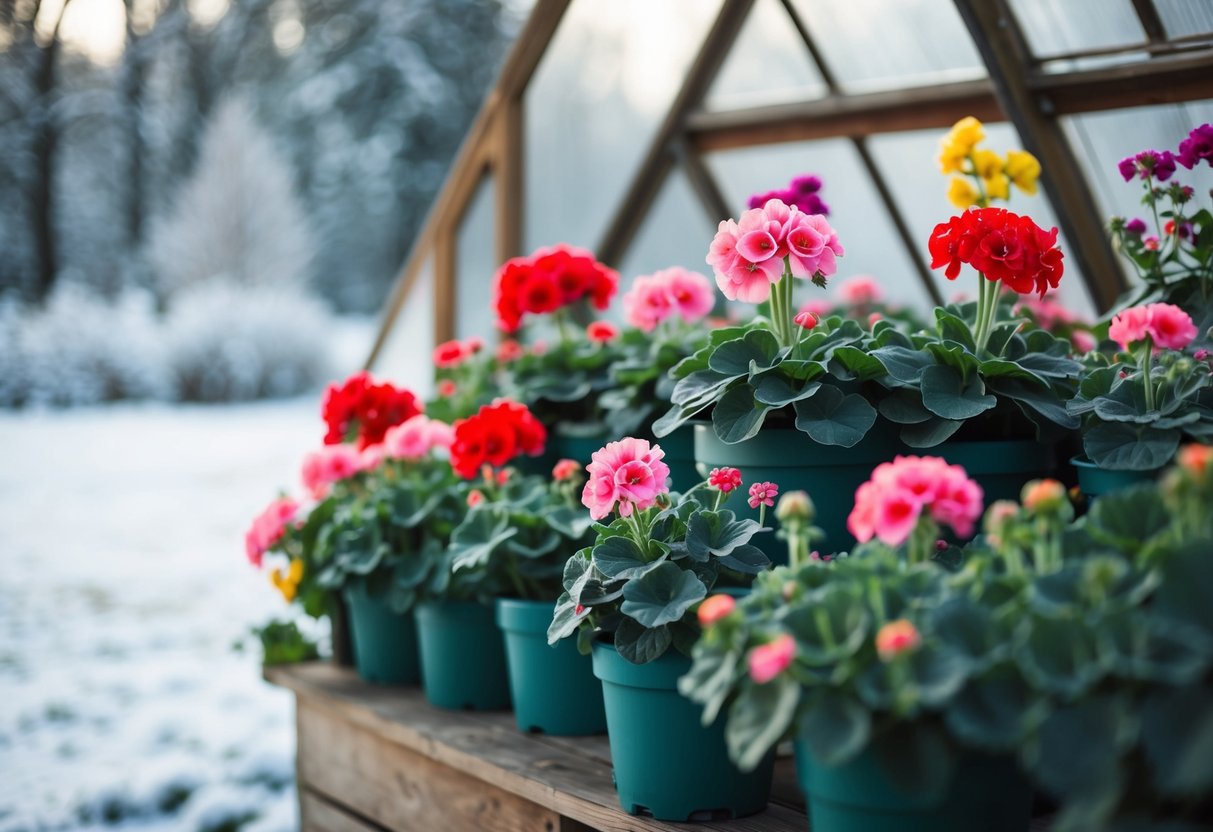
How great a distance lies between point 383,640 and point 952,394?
1128 millimetres

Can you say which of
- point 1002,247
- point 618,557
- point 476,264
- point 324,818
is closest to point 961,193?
point 1002,247

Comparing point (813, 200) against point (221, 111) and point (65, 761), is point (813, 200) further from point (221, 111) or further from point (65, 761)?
point (221, 111)

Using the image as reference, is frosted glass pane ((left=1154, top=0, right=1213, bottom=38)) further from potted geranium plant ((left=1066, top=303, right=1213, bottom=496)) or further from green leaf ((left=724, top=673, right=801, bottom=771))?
green leaf ((left=724, top=673, right=801, bottom=771))

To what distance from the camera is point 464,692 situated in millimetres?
1837

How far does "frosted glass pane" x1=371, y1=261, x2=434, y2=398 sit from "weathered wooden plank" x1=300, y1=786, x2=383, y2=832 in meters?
1.74

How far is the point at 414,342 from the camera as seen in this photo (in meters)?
3.83

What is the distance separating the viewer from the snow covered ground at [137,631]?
8.49 feet

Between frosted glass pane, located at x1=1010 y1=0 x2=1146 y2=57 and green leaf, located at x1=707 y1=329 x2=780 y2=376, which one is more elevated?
frosted glass pane, located at x1=1010 y1=0 x2=1146 y2=57

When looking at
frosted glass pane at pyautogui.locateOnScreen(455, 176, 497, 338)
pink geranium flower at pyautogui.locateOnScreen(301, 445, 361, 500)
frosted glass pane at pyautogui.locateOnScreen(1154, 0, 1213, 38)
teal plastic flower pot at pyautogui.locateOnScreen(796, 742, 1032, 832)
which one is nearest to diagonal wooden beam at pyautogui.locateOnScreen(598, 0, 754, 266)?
frosted glass pane at pyautogui.locateOnScreen(455, 176, 497, 338)

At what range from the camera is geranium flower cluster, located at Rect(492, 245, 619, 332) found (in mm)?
2111

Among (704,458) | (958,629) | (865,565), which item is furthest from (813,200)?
(958,629)

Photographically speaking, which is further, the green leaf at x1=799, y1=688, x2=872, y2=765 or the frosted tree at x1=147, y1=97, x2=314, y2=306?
the frosted tree at x1=147, y1=97, x2=314, y2=306

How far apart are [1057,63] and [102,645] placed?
3.39 meters

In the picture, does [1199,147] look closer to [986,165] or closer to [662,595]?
[986,165]
